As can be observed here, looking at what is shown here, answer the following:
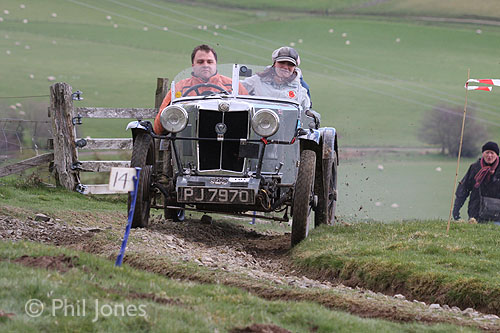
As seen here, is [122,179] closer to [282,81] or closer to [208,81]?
[208,81]

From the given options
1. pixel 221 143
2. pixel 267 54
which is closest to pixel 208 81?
pixel 221 143

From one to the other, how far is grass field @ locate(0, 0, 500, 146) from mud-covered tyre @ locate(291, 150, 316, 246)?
31.7 meters

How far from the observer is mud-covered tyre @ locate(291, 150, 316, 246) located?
10250mm

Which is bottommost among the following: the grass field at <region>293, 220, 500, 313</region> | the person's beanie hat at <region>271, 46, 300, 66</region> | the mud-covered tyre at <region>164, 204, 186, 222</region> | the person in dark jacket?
the mud-covered tyre at <region>164, 204, 186, 222</region>

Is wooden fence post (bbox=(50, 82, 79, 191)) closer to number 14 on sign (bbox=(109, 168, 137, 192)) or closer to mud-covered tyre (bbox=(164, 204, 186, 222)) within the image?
mud-covered tyre (bbox=(164, 204, 186, 222))

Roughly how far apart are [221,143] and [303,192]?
47.6 inches

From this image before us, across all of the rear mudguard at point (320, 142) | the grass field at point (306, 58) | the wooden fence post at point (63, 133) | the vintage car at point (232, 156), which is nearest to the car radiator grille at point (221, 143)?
→ the vintage car at point (232, 156)

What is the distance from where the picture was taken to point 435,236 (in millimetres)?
10570

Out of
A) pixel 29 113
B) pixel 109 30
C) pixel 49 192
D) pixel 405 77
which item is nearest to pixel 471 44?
pixel 405 77

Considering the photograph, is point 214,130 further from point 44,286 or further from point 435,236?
point 44,286

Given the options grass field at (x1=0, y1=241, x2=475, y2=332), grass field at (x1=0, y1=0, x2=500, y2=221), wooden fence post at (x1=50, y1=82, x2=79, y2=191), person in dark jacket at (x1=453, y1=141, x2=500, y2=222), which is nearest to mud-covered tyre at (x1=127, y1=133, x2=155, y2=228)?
grass field at (x1=0, y1=241, x2=475, y2=332)

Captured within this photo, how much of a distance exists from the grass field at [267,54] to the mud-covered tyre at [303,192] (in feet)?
104

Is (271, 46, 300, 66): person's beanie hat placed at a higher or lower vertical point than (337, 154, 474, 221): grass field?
higher

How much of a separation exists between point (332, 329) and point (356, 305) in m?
1.14
